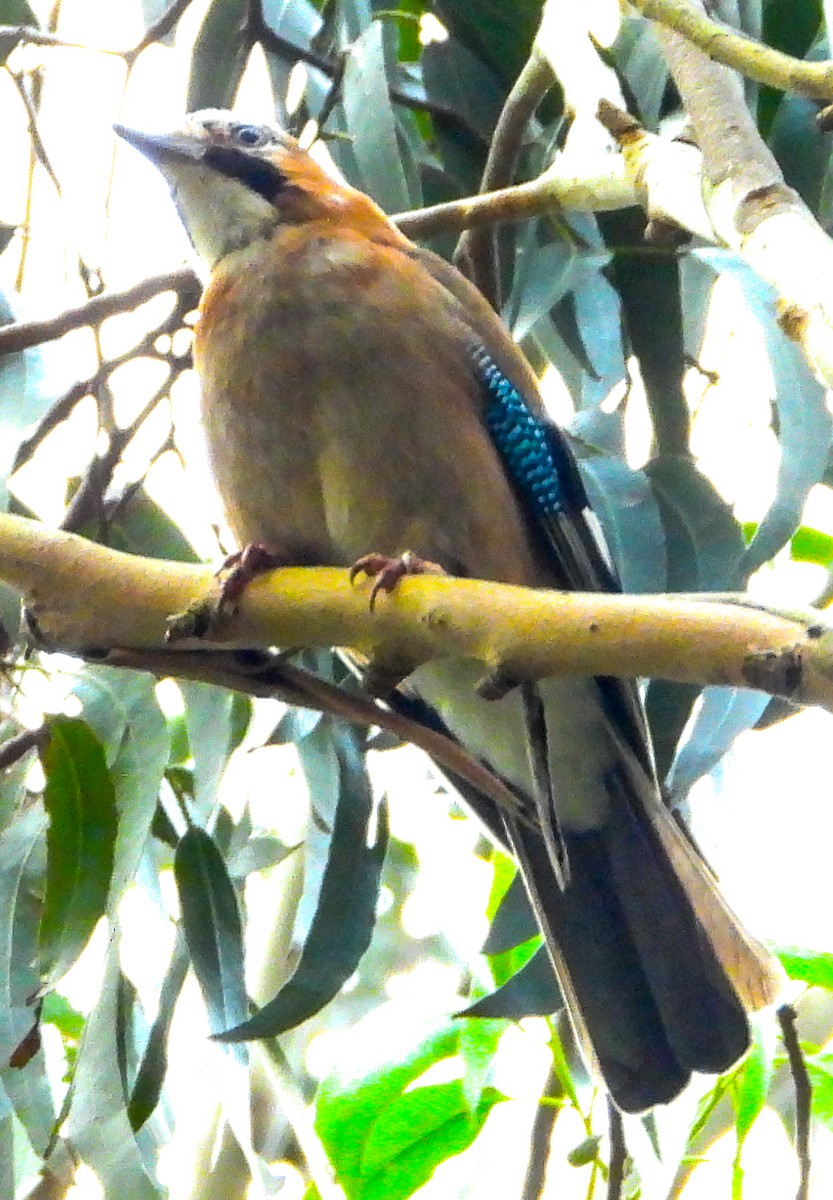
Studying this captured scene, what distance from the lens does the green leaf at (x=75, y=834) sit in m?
1.62

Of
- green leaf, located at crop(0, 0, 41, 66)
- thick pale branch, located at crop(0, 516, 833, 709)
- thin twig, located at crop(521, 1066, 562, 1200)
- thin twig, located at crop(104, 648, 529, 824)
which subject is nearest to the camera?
thick pale branch, located at crop(0, 516, 833, 709)

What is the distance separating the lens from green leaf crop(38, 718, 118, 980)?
162 cm

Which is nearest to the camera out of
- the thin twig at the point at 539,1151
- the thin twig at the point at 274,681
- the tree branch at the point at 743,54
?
the tree branch at the point at 743,54

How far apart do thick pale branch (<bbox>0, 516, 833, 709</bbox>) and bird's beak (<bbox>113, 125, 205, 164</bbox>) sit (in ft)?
2.61

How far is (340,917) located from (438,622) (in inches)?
27.2

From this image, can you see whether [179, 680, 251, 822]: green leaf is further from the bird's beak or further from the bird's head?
the bird's beak

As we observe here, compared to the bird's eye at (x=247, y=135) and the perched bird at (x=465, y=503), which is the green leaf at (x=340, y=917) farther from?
the bird's eye at (x=247, y=135)

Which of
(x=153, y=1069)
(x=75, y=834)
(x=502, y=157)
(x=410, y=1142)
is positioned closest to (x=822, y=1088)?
(x=410, y=1142)

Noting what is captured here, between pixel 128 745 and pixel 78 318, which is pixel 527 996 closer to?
pixel 128 745

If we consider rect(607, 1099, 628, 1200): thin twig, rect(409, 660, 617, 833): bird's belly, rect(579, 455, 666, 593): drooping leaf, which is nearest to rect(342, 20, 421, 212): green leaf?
rect(579, 455, 666, 593): drooping leaf

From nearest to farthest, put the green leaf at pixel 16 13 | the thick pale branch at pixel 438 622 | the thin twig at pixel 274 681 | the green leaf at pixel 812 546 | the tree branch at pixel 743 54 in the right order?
the thick pale branch at pixel 438 622
the tree branch at pixel 743 54
the thin twig at pixel 274 681
the green leaf at pixel 812 546
the green leaf at pixel 16 13

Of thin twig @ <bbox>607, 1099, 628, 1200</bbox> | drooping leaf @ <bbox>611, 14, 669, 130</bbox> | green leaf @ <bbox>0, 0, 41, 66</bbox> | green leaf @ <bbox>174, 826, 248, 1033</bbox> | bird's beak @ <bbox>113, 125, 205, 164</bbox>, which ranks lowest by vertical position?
thin twig @ <bbox>607, 1099, 628, 1200</bbox>

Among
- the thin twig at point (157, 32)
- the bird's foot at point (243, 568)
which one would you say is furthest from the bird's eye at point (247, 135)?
the bird's foot at point (243, 568)

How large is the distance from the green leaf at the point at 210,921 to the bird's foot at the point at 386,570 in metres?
0.56
